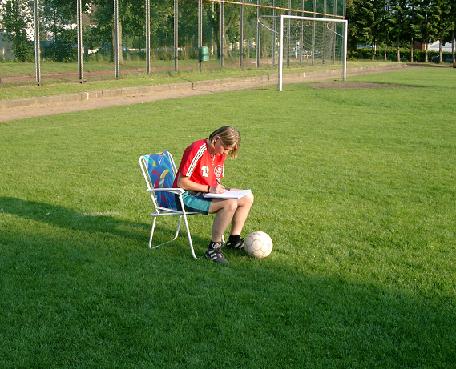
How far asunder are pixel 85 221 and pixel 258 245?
208 cm

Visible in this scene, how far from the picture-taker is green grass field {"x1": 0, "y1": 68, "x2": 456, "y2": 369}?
4516mm

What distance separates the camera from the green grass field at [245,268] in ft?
14.8

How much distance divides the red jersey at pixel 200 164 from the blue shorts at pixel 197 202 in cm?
13

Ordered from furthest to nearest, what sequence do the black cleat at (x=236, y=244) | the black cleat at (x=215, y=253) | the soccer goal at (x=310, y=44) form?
1. the soccer goal at (x=310, y=44)
2. the black cleat at (x=236, y=244)
3. the black cleat at (x=215, y=253)

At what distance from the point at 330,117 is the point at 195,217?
10903 millimetres

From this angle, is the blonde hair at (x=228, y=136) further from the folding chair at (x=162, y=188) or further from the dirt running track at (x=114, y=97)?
the dirt running track at (x=114, y=97)

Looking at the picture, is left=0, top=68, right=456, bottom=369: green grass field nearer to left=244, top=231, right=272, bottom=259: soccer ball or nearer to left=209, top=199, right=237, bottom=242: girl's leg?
left=244, top=231, right=272, bottom=259: soccer ball

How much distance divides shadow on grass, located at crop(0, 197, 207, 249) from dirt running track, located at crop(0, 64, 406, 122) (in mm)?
9709

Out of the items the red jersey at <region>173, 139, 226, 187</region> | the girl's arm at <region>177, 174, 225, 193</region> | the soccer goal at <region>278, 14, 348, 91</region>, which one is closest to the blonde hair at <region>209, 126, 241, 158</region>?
the red jersey at <region>173, 139, 226, 187</region>

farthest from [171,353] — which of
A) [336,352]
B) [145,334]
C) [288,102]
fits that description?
[288,102]

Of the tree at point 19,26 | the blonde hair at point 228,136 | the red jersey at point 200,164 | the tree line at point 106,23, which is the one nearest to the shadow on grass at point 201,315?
the red jersey at point 200,164

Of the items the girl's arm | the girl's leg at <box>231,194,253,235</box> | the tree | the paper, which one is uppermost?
the tree

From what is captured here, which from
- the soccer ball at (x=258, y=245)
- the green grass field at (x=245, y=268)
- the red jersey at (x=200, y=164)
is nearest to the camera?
the green grass field at (x=245, y=268)

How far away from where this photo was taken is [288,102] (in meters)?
22.5
